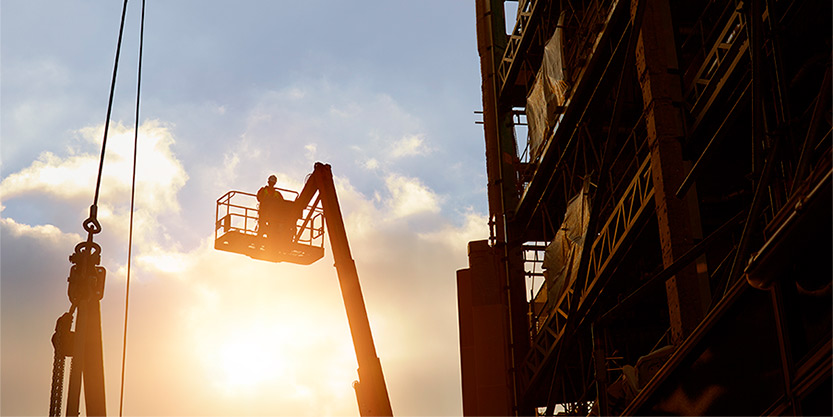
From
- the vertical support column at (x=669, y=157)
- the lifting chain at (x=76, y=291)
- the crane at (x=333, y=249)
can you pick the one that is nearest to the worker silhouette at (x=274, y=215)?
the crane at (x=333, y=249)

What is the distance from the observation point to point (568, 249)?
64.2 ft

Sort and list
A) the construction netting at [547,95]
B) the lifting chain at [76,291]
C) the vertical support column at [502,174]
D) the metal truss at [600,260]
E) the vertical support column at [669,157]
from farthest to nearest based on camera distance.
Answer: the vertical support column at [502,174]
the construction netting at [547,95]
the metal truss at [600,260]
the vertical support column at [669,157]
the lifting chain at [76,291]

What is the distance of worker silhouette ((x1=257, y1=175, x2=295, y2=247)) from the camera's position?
67.2 feet

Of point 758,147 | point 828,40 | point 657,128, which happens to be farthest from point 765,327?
point 657,128

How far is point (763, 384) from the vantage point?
7238 mm

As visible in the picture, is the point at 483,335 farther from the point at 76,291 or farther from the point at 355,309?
the point at 76,291

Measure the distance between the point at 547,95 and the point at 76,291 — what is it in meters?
14.3

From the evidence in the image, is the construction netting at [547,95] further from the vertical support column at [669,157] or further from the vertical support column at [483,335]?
the vertical support column at [669,157]

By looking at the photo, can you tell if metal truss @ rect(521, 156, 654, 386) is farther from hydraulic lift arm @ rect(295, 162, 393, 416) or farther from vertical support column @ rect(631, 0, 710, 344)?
hydraulic lift arm @ rect(295, 162, 393, 416)

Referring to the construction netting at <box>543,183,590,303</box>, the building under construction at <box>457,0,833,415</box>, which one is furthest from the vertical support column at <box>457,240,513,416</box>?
the construction netting at <box>543,183,590,303</box>

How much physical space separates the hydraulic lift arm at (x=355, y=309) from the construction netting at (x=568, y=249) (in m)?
4.75

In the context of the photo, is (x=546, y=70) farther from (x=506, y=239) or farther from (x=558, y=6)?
(x=506, y=239)

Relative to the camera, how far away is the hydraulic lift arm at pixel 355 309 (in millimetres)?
15367

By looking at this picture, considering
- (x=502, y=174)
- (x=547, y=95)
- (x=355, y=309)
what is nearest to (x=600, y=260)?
(x=355, y=309)
